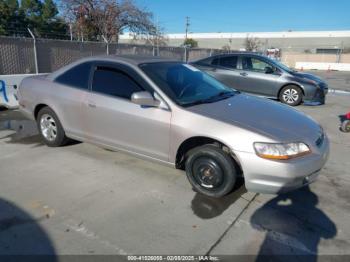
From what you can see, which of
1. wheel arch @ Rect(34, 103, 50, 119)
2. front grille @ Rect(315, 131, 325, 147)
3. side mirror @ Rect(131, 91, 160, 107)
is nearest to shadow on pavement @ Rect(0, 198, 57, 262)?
side mirror @ Rect(131, 91, 160, 107)

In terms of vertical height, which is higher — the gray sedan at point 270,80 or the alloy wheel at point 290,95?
the gray sedan at point 270,80

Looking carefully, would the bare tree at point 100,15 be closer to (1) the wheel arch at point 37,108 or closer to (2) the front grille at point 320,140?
(1) the wheel arch at point 37,108

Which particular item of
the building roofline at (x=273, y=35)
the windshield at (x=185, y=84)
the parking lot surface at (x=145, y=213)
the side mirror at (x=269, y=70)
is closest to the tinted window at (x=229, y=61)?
the side mirror at (x=269, y=70)

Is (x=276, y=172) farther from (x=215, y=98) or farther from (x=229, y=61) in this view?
(x=229, y=61)

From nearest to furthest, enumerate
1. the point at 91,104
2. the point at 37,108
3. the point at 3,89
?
the point at 91,104 → the point at 37,108 → the point at 3,89

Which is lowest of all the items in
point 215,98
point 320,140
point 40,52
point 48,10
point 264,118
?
point 320,140

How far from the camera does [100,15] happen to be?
24062mm

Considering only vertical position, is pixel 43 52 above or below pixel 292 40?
below

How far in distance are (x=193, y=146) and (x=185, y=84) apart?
3.04ft

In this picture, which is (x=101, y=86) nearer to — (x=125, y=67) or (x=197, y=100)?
(x=125, y=67)

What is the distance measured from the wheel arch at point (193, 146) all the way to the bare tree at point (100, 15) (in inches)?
895

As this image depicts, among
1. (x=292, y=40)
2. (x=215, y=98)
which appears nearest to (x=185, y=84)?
(x=215, y=98)

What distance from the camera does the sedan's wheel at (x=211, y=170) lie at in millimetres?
3438

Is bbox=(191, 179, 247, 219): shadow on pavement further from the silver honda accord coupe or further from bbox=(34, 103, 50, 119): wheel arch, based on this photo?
bbox=(34, 103, 50, 119): wheel arch
